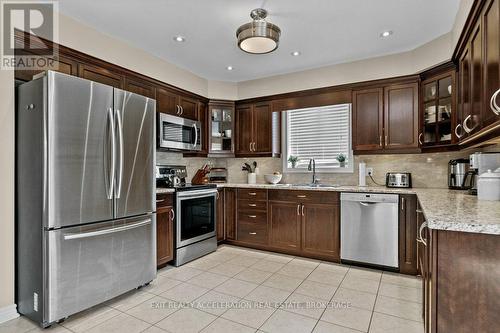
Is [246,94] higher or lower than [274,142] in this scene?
higher

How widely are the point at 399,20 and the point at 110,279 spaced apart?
3.61 metres

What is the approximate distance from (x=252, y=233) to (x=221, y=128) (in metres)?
1.79

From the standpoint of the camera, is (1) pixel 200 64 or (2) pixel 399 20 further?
(1) pixel 200 64

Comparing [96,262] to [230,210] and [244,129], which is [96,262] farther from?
[244,129]

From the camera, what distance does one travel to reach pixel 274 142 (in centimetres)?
436

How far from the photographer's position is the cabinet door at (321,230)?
11.3ft

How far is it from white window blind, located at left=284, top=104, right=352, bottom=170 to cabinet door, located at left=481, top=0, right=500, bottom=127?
227cm

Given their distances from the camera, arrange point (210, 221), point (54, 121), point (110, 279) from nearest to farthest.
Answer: point (54, 121)
point (110, 279)
point (210, 221)

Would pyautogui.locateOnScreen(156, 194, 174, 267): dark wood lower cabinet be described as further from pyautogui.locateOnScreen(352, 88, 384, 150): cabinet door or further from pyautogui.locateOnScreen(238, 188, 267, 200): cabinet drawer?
pyautogui.locateOnScreen(352, 88, 384, 150): cabinet door

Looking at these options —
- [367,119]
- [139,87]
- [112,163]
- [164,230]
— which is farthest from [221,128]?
[112,163]

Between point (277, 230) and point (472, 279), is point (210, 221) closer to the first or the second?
point (277, 230)

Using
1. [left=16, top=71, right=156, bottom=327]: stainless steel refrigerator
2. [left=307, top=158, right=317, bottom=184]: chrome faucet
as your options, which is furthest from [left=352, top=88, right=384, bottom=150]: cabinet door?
[left=16, top=71, right=156, bottom=327]: stainless steel refrigerator

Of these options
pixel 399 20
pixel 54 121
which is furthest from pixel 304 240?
pixel 54 121

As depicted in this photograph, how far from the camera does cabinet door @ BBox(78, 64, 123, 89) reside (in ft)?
9.13
